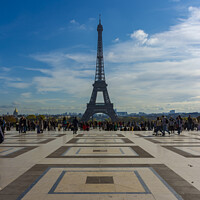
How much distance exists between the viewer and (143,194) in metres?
4.24

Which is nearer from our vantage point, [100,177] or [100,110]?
[100,177]

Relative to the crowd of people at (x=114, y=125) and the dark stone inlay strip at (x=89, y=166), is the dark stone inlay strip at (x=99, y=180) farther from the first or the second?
the crowd of people at (x=114, y=125)

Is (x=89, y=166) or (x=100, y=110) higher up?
(x=100, y=110)

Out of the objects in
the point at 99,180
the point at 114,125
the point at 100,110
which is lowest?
the point at 99,180

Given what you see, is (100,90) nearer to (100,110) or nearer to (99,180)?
(100,110)

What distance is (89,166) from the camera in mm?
6441

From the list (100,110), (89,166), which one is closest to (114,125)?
(89,166)

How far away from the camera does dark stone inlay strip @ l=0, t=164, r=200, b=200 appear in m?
4.27

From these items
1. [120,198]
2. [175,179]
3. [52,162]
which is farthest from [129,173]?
[52,162]

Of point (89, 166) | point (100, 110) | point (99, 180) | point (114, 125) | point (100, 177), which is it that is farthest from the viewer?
point (100, 110)

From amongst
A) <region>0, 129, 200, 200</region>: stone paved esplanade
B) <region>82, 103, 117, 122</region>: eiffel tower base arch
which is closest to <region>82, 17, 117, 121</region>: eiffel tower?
<region>82, 103, 117, 122</region>: eiffel tower base arch

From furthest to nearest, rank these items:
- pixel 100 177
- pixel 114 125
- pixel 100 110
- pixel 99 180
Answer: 1. pixel 100 110
2. pixel 114 125
3. pixel 100 177
4. pixel 99 180

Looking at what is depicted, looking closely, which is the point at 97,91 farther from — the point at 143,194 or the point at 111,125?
the point at 143,194

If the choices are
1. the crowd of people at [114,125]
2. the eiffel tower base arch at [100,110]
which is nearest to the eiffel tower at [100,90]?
the eiffel tower base arch at [100,110]
